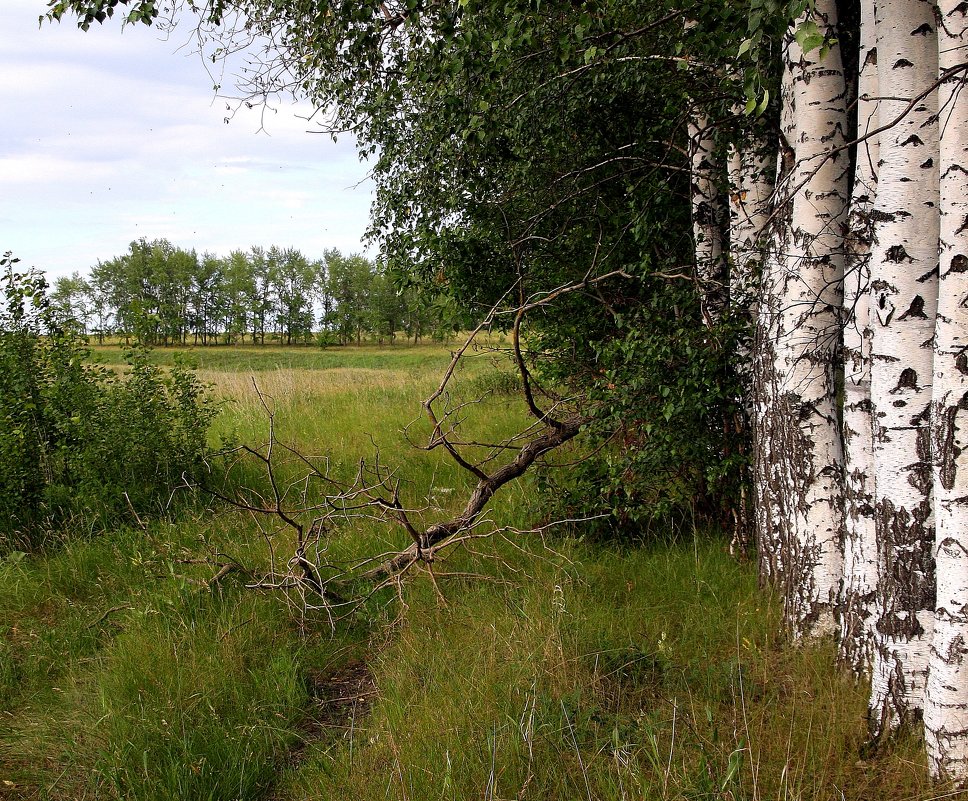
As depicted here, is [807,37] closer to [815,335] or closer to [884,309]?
[884,309]

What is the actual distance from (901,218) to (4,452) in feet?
23.3

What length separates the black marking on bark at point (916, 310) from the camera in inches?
97.9

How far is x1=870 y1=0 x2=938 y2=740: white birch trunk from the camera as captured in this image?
2477 mm

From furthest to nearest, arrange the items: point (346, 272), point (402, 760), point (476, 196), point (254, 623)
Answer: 1. point (346, 272)
2. point (476, 196)
3. point (254, 623)
4. point (402, 760)

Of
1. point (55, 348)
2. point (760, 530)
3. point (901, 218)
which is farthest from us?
point (55, 348)

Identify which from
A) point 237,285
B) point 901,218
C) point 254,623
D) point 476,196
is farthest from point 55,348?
point 237,285

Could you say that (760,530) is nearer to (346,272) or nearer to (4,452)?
(4,452)

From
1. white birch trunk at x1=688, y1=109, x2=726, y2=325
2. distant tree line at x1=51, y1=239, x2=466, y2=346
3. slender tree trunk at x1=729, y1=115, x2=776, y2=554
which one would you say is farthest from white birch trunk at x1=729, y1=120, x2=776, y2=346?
distant tree line at x1=51, y1=239, x2=466, y2=346

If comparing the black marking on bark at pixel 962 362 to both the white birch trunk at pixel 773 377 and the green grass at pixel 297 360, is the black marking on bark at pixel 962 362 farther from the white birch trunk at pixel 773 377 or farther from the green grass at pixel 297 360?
the green grass at pixel 297 360

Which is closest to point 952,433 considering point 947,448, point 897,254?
point 947,448

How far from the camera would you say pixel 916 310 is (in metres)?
2.50

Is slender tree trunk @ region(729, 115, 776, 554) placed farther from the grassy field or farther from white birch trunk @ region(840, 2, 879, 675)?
white birch trunk @ region(840, 2, 879, 675)

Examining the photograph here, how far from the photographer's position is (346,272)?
96.6 m

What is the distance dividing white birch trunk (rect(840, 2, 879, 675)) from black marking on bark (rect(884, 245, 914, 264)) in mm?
144
